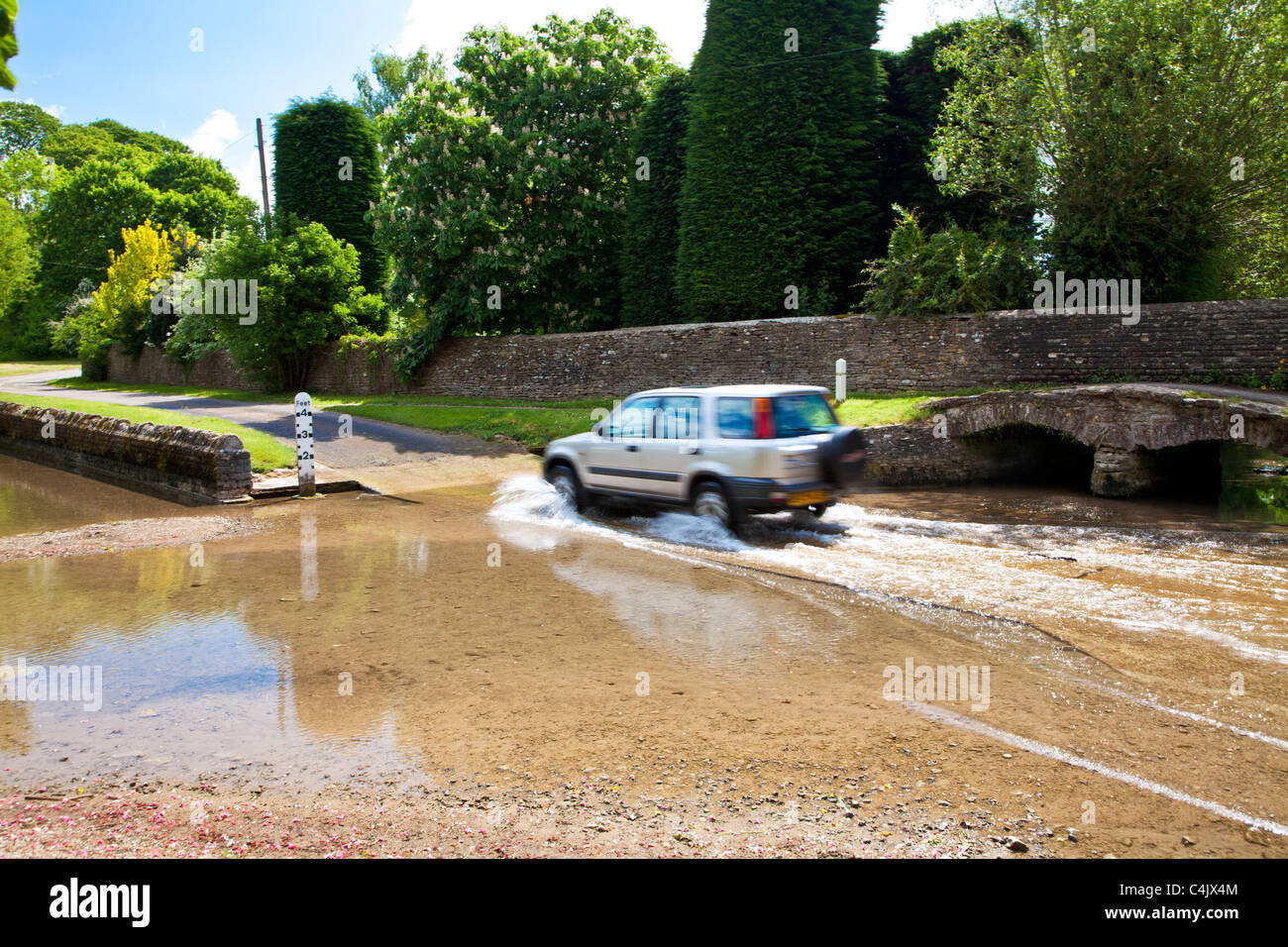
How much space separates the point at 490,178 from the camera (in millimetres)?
24031

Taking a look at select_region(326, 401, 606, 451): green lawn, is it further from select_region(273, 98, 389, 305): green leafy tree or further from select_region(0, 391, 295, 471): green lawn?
select_region(273, 98, 389, 305): green leafy tree

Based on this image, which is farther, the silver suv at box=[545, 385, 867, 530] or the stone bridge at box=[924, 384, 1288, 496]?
the stone bridge at box=[924, 384, 1288, 496]

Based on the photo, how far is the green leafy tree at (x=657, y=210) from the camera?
23953mm

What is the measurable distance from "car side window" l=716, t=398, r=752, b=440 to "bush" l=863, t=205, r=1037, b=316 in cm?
899

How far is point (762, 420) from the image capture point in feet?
31.1

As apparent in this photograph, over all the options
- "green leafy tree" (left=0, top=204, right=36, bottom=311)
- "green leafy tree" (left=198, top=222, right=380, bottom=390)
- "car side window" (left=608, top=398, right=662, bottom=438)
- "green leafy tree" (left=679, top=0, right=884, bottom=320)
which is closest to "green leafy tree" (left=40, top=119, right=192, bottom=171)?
"green leafy tree" (left=0, top=204, right=36, bottom=311)

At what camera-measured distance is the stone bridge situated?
11453mm

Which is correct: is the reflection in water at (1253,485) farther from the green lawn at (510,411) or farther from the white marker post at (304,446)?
the white marker post at (304,446)

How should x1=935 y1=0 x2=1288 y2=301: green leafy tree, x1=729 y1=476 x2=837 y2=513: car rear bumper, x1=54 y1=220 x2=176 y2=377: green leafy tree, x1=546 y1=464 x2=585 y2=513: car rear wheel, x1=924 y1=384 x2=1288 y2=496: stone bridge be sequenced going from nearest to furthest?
x1=729 y1=476 x2=837 y2=513: car rear bumper < x1=924 y1=384 x2=1288 y2=496: stone bridge < x1=546 y1=464 x2=585 y2=513: car rear wheel < x1=935 y1=0 x2=1288 y2=301: green leafy tree < x1=54 y1=220 x2=176 y2=377: green leafy tree

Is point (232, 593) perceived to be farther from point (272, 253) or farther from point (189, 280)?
point (189, 280)

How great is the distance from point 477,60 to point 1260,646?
83.3 ft

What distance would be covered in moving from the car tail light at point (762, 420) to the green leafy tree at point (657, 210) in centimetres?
1459

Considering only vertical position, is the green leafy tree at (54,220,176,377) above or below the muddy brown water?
above

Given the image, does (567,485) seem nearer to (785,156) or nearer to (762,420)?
(762,420)
